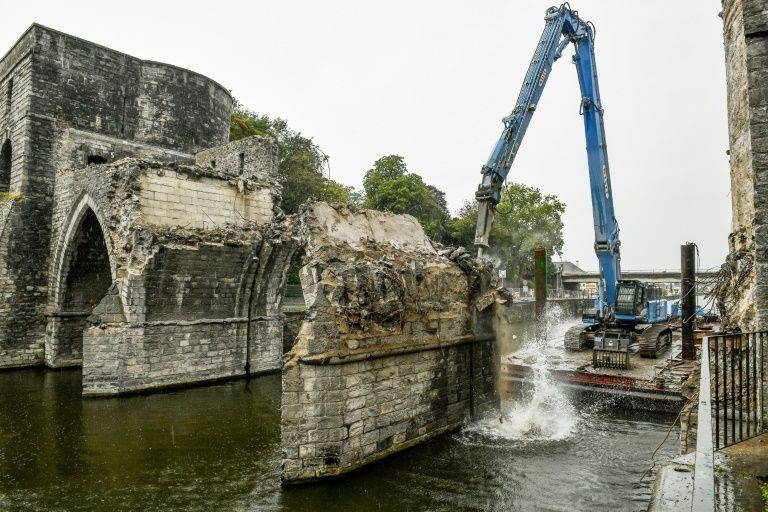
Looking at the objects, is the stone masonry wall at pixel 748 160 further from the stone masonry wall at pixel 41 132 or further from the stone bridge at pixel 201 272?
the stone masonry wall at pixel 41 132

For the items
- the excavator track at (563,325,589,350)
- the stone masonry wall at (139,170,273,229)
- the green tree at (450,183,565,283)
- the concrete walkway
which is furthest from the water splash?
the green tree at (450,183,565,283)

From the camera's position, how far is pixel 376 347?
709 cm

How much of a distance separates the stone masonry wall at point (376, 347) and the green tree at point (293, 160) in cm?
1620

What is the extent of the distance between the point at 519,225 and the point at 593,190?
3093 cm

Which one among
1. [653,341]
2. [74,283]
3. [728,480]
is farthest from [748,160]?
[74,283]

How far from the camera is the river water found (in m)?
6.06

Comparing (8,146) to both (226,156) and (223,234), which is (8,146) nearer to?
(226,156)

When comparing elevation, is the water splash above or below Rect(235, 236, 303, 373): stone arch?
below

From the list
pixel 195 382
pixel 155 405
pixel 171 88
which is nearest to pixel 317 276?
pixel 155 405

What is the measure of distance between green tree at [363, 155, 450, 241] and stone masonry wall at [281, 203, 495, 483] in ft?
92.9

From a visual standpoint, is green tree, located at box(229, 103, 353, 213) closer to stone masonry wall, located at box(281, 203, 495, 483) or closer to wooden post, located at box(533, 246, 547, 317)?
wooden post, located at box(533, 246, 547, 317)

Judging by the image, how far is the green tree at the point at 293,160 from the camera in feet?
90.1

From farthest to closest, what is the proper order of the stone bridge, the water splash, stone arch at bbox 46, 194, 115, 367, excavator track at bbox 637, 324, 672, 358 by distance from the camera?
1. stone arch at bbox 46, 194, 115, 367
2. excavator track at bbox 637, 324, 672, 358
3. the water splash
4. the stone bridge

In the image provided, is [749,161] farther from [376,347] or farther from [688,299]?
[688,299]
